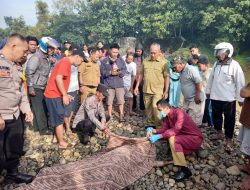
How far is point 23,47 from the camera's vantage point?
11.2 ft

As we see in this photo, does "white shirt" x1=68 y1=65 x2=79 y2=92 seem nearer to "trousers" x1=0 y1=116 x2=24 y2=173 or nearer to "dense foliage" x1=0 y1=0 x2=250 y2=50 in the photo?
"trousers" x1=0 y1=116 x2=24 y2=173

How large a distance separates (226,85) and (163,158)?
1808 mm

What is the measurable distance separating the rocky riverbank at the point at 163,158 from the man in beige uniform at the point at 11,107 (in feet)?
1.24

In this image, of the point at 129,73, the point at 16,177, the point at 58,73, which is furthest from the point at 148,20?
the point at 16,177

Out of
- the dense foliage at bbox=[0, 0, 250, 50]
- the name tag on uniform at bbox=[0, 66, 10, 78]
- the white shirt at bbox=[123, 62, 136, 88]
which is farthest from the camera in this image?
the dense foliage at bbox=[0, 0, 250, 50]

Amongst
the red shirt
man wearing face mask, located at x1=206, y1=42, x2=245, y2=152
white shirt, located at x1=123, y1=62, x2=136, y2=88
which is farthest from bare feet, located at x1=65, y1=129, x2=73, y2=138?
man wearing face mask, located at x1=206, y1=42, x2=245, y2=152

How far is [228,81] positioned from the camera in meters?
4.79

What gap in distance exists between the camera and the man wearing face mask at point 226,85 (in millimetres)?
4668

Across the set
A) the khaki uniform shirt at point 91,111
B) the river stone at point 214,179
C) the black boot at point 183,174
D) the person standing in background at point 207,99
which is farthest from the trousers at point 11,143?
the person standing in background at point 207,99

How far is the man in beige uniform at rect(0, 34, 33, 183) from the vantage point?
336 cm

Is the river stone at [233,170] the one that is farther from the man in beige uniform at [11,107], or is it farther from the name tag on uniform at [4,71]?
the name tag on uniform at [4,71]

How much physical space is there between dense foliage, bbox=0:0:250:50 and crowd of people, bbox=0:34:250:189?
1853 cm

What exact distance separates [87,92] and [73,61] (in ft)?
5.07

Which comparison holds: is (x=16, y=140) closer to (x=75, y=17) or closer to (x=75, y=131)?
(x=75, y=131)
